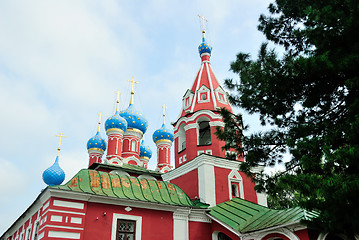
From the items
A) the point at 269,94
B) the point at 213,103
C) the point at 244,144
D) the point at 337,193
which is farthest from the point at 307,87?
the point at 213,103

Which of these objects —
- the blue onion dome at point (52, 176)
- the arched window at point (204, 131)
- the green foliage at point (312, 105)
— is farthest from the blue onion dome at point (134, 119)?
the green foliage at point (312, 105)

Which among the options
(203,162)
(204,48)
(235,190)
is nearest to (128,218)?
(203,162)

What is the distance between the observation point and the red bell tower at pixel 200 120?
15398 mm

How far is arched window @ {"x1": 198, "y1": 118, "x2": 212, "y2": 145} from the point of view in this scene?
53.2ft

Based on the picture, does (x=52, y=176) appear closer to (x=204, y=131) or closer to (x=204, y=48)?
(x=204, y=131)

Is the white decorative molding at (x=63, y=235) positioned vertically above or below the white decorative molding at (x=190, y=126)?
below

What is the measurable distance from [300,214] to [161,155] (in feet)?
64.3

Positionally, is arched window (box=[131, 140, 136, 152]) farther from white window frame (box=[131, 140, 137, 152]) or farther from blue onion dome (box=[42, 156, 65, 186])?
blue onion dome (box=[42, 156, 65, 186])

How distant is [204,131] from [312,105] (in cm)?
961

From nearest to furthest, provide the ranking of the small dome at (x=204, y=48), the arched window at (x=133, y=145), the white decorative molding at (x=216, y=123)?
1. the white decorative molding at (x=216, y=123)
2. the small dome at (x=204, y=48)
3. the arched window at (x=133, y=145)

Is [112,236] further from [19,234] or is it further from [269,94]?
[269,94]

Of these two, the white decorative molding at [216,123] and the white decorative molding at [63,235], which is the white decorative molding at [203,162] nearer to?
the white decorative molding at [216,123]

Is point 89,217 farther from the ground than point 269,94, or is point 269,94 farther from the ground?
point 269,94

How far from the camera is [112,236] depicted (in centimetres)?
1089
